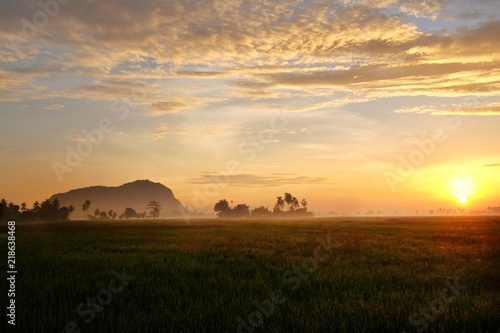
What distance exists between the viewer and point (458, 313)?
24.8ft

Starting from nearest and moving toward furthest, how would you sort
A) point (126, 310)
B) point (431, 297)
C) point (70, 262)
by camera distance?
point (126, 310), point (431, 297), point (70, 262)

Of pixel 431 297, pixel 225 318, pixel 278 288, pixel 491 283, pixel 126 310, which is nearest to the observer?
pixel 225 318

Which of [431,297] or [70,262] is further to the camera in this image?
[70,262]

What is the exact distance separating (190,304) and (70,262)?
998 centimetres

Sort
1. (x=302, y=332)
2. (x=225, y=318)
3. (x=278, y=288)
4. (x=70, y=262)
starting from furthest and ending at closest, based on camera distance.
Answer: (x=70, y=262), (x=278, y=288), (x=225, y=318), (x=302, y=332)

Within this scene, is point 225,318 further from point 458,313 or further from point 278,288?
point 458,313

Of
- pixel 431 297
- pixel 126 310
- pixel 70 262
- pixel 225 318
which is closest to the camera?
pixel 225 318

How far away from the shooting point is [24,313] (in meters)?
7.44

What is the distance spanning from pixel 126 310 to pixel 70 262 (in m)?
9.47

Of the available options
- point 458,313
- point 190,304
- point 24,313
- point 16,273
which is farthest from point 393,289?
point 16,273

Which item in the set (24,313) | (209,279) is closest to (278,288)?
(209,279)

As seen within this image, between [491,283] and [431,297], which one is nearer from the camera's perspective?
[431,297]

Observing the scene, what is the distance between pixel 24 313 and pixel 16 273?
6760 mm

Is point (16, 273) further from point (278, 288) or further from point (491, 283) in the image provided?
point (491, 283)
